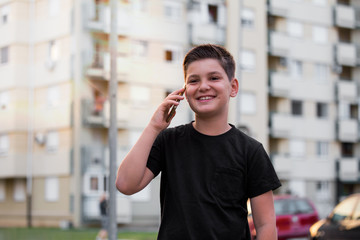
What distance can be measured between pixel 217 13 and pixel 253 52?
142 inches

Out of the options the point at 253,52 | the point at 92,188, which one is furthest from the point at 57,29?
the point at 253,52

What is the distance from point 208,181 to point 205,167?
64mm

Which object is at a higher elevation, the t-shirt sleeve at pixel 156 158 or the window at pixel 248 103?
the window at pixel 248 103

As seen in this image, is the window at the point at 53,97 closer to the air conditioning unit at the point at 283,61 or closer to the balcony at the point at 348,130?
the air conditioning unit at the point at 283,61

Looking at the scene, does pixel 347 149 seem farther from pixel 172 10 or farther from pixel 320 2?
pixel 172 10

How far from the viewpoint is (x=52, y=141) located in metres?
36.4

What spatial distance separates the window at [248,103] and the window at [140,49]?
7443mm

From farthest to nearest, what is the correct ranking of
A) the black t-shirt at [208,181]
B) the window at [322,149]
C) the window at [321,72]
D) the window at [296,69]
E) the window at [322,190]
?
the window at [321,72]
the window at [322,149]
the window at [322,190]
the window at [296,69]
the black t-shirt at [208,181]

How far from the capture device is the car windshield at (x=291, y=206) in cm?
1741

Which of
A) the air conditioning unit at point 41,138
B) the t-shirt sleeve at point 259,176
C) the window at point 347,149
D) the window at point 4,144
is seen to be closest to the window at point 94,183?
the air conditioning unit at point 41,138

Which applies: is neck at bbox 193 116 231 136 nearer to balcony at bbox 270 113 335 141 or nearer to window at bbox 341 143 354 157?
balcony at bbox 270 113 335 141

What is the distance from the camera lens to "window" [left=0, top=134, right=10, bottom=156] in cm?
3794

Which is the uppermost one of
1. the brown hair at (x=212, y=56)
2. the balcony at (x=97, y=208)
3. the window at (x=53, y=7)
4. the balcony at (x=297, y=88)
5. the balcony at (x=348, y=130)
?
the window at (x=53, y=7)

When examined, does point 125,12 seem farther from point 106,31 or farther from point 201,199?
point 201,199
